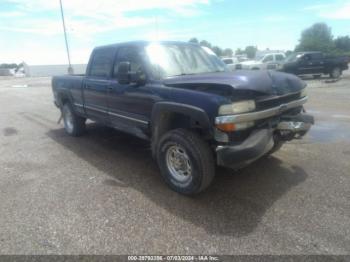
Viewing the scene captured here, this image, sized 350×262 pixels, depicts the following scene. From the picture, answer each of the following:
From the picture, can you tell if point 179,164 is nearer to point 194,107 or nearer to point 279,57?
point 194,107

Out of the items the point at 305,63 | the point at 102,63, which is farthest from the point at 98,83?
the point at 305,63

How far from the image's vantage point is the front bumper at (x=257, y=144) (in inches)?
118

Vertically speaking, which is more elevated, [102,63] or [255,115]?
[102,63]

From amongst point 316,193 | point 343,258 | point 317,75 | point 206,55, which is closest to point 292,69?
point 317,75

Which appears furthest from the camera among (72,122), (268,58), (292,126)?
(268,58)

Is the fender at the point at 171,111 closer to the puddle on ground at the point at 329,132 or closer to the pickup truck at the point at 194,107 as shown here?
the pickup truck at the point at 194,107

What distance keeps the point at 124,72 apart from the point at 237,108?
173 centimetres

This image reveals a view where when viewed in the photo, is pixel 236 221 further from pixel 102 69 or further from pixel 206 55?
pixel 102 69

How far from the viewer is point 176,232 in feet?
9.29

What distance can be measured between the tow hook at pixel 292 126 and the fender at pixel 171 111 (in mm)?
972

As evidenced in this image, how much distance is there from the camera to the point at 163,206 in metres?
3.32

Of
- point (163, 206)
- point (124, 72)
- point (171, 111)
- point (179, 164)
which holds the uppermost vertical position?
point (124, 72)

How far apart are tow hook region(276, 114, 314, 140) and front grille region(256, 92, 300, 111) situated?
0.77 ft

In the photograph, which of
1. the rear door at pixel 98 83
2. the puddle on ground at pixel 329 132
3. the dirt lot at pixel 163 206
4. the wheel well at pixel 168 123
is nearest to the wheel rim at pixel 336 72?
the puddle on ground at pixel 329 132
